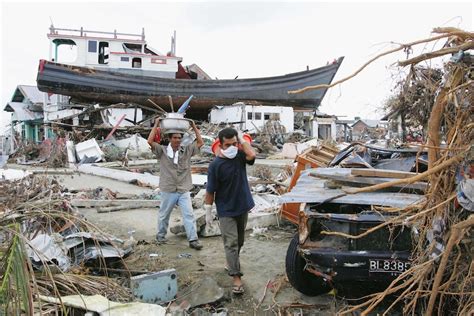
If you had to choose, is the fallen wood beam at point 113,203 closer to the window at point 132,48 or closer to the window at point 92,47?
the window at point 132,48

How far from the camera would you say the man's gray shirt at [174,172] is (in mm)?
6203

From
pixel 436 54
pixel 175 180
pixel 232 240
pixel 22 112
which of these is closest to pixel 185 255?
pixel 175 180

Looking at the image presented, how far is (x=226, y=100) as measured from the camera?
27.1 metres

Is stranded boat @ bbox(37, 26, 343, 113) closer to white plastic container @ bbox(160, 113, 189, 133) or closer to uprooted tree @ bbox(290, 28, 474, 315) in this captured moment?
white plastic container @ bbox(160, 113, 189, 133)

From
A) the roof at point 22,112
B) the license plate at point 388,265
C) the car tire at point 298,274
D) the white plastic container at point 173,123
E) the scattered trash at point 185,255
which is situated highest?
the roof at point 22,112

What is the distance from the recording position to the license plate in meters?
3.53

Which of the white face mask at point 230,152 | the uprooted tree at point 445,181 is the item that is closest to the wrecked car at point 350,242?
the uprooted tree at point 445,181

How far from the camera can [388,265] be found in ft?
11.7

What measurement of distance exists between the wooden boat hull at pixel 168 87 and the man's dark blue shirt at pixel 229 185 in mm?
18423

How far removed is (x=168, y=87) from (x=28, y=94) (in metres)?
18.2

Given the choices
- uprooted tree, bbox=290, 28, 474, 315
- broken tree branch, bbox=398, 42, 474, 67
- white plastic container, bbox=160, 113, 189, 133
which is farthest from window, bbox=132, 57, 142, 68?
broken tree branch, bbox=398, 42, 474, 67

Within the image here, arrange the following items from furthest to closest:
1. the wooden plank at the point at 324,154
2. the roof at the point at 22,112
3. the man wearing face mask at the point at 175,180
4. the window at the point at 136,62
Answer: the roof at the point at 22,112, the window at the point at 136,62, the wooden plank at the point at 324,154, the man wearing face mask at the point at 175,180

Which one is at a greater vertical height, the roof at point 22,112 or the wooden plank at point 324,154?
the roof at point 22,112

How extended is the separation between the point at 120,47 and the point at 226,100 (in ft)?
23.9
